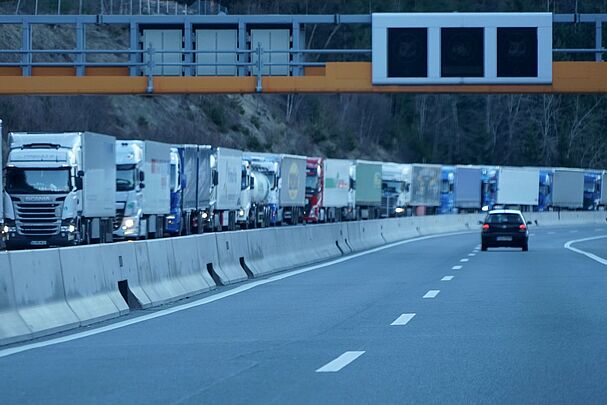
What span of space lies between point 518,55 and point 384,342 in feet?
79.2

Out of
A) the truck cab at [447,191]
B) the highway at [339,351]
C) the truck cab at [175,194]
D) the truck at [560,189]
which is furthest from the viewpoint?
the truck at [560,189]

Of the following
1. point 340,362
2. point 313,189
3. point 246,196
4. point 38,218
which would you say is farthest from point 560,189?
point 340,362

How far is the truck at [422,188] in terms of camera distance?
8438cm

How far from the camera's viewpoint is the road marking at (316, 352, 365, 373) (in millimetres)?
12000

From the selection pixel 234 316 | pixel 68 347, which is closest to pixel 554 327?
pixel 234 316

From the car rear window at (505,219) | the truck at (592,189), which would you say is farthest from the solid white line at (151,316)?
the truck at (592,189)

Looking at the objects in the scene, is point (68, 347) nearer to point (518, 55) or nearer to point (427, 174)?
point (518, 55)

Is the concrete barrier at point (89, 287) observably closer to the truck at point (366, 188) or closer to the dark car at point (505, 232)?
the dark car at point (505, 232)

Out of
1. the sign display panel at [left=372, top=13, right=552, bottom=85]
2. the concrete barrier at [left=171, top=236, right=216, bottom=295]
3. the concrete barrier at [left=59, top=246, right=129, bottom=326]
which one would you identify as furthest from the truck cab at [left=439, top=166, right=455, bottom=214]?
the concrete barrier at [left=59, top=246, right=129, bottom=326]

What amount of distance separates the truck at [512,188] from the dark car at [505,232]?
49.4 m

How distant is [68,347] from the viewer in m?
14.2

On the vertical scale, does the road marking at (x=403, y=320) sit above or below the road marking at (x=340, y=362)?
below

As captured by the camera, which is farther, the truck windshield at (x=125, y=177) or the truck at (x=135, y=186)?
the truck windshield at (x=125, y=177)

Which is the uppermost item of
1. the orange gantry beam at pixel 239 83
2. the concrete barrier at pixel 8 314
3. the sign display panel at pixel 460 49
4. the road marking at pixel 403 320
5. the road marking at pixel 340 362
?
the sign display panel at pixel 460 49
